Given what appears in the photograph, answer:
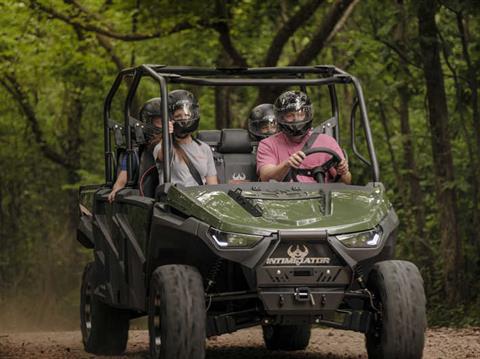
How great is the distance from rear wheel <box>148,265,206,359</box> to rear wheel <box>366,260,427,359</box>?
120 cm

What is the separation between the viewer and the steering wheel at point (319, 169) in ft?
31.9

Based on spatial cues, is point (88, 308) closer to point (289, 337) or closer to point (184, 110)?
point (289, 337)

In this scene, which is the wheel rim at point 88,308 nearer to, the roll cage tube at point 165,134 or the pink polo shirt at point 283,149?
the pink polo shirt at point 283,149

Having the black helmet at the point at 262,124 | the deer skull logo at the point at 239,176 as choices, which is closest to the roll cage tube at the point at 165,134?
the deer skull logo at the point at 239,176

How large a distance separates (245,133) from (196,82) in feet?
7.64

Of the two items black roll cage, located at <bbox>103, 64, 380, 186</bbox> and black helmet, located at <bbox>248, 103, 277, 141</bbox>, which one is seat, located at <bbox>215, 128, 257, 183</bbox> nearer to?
black helmet, located at <bbox>248, 103, 277, 141</bbox>

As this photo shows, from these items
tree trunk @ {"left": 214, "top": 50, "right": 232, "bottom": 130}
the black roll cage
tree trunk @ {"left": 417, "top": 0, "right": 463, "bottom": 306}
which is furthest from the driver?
tree trunk @ {"left": 214, "top": 50, "right": 232, "bottom": 130}

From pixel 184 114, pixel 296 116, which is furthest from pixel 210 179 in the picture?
pixel 296 116

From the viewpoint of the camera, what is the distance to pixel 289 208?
8.83 metres

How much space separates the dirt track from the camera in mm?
10977

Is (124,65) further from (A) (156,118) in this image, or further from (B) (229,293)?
(B) (229,293)

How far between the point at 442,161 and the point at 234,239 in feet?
31.6

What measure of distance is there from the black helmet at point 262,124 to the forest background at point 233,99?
435 cm

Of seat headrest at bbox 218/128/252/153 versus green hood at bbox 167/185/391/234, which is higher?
seat headrest at bbox 218/128/252/153
